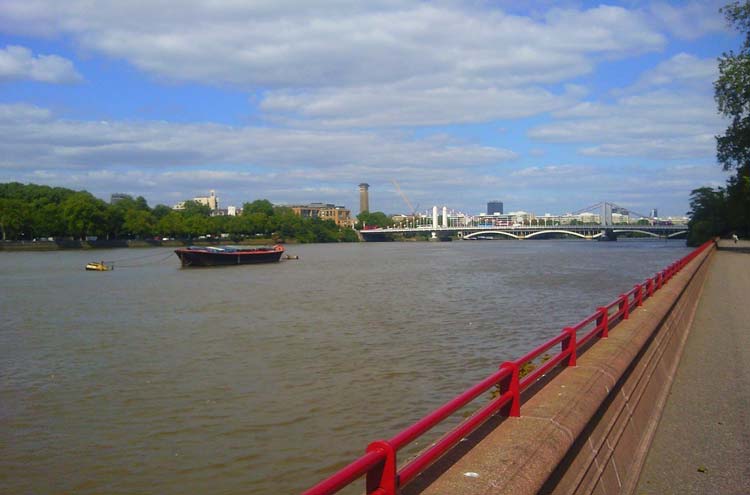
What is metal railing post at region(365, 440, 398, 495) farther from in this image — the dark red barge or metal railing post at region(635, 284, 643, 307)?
the dark red barge

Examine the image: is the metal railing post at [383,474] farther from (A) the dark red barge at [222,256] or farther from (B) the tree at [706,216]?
(B) the tree at [706,216]

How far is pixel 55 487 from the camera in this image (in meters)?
10.2

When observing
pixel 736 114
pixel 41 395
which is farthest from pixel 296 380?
pixel 736 114

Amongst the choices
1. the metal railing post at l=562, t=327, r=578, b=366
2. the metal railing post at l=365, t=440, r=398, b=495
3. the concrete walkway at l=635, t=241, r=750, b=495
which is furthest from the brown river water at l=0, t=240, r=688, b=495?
the metal railing post at l=365, t=440, r=398, b=495

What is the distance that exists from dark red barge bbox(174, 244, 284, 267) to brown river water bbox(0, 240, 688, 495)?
3533 cm

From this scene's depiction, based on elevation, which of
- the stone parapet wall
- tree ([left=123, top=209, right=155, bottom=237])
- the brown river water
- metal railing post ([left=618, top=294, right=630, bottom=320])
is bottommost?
the brown river water

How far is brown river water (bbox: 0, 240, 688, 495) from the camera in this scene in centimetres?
1091

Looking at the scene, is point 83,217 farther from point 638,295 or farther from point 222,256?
point 638,295

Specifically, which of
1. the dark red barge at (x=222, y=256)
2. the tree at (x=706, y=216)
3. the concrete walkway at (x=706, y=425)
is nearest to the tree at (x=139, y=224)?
the dark red barge at (x=222, y=256)

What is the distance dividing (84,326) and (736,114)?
1861 inches

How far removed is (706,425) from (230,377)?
11.1 meters

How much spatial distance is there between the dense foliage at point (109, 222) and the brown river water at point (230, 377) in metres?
94.4

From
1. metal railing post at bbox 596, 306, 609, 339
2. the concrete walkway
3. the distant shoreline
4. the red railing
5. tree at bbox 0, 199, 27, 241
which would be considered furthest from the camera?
tree at bbox 0, 199, 27, 241

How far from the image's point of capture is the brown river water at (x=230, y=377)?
10.9m
